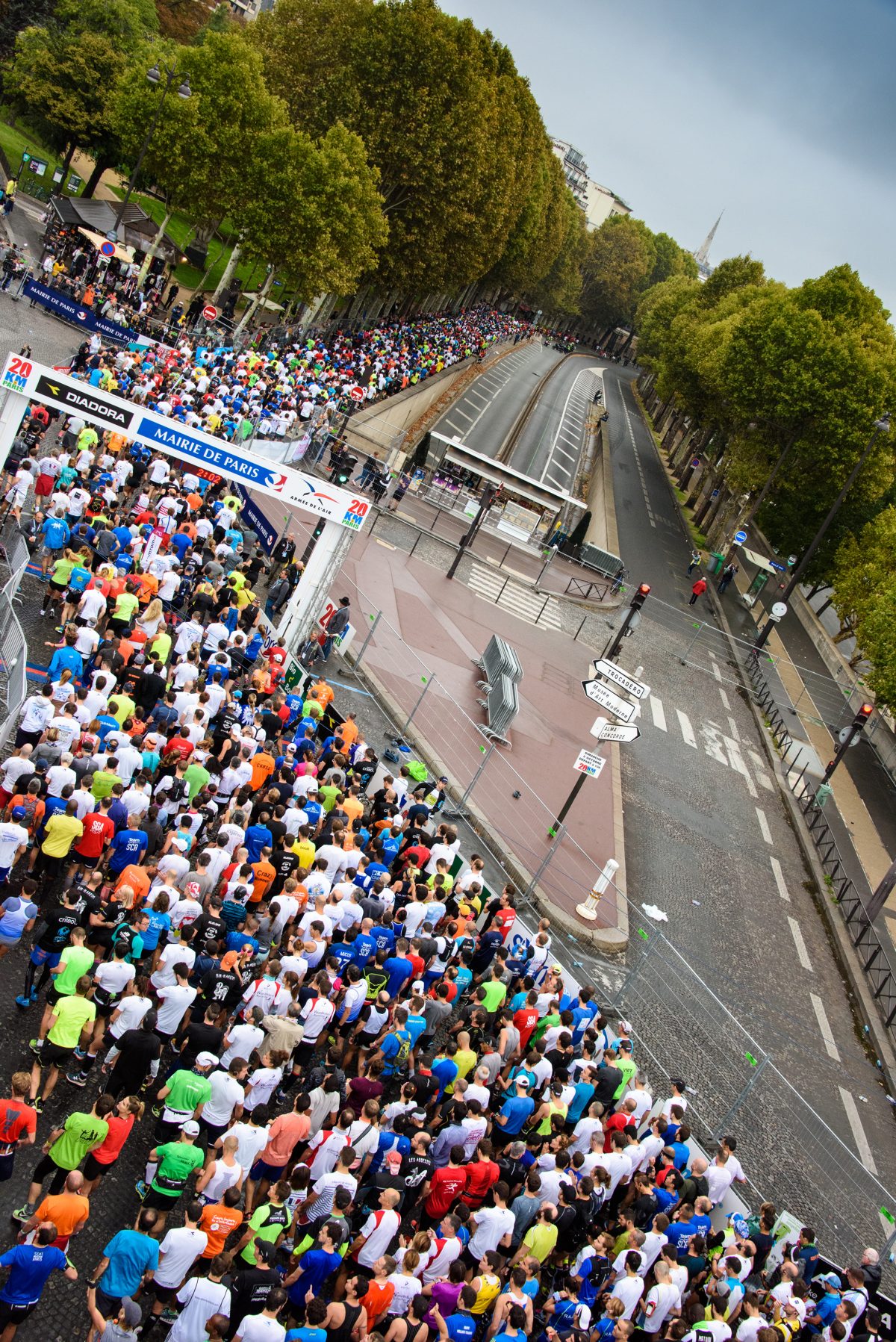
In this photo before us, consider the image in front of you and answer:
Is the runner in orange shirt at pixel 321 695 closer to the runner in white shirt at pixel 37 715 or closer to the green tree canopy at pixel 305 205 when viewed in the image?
the runner in white shirt at pixel 37 715

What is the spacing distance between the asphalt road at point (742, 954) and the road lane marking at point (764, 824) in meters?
0.07

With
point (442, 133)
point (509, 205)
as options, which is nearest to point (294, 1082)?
point (442, 133)

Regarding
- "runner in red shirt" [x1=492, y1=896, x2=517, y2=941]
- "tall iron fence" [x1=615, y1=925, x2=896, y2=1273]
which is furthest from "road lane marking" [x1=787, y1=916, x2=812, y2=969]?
"runner in red shirt" [x1=492, y1=896, x2=517, y2=941]

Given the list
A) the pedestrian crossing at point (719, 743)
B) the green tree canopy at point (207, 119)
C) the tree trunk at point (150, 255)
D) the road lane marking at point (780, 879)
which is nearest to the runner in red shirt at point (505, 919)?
the road lane marking at point (780, 879)

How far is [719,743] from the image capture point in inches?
1261

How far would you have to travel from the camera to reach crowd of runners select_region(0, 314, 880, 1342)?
26.2 feet

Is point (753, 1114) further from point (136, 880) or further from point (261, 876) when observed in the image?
point (136, 880)

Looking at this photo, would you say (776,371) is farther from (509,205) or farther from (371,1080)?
(371,1080)

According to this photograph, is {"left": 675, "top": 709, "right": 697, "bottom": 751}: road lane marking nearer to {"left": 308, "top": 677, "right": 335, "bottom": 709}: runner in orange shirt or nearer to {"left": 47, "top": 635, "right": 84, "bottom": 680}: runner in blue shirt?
{"left": 308, "top": 677, "right": 335, "bottom": 709}: runner in orange shirt

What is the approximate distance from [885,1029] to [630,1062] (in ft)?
35.3

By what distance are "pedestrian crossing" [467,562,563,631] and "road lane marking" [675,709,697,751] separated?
4.48 metres

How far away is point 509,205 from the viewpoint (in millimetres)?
71375

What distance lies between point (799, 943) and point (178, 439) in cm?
1529

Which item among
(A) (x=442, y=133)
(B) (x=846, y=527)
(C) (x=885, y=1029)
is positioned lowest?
(C) (x=885, y=1029)
